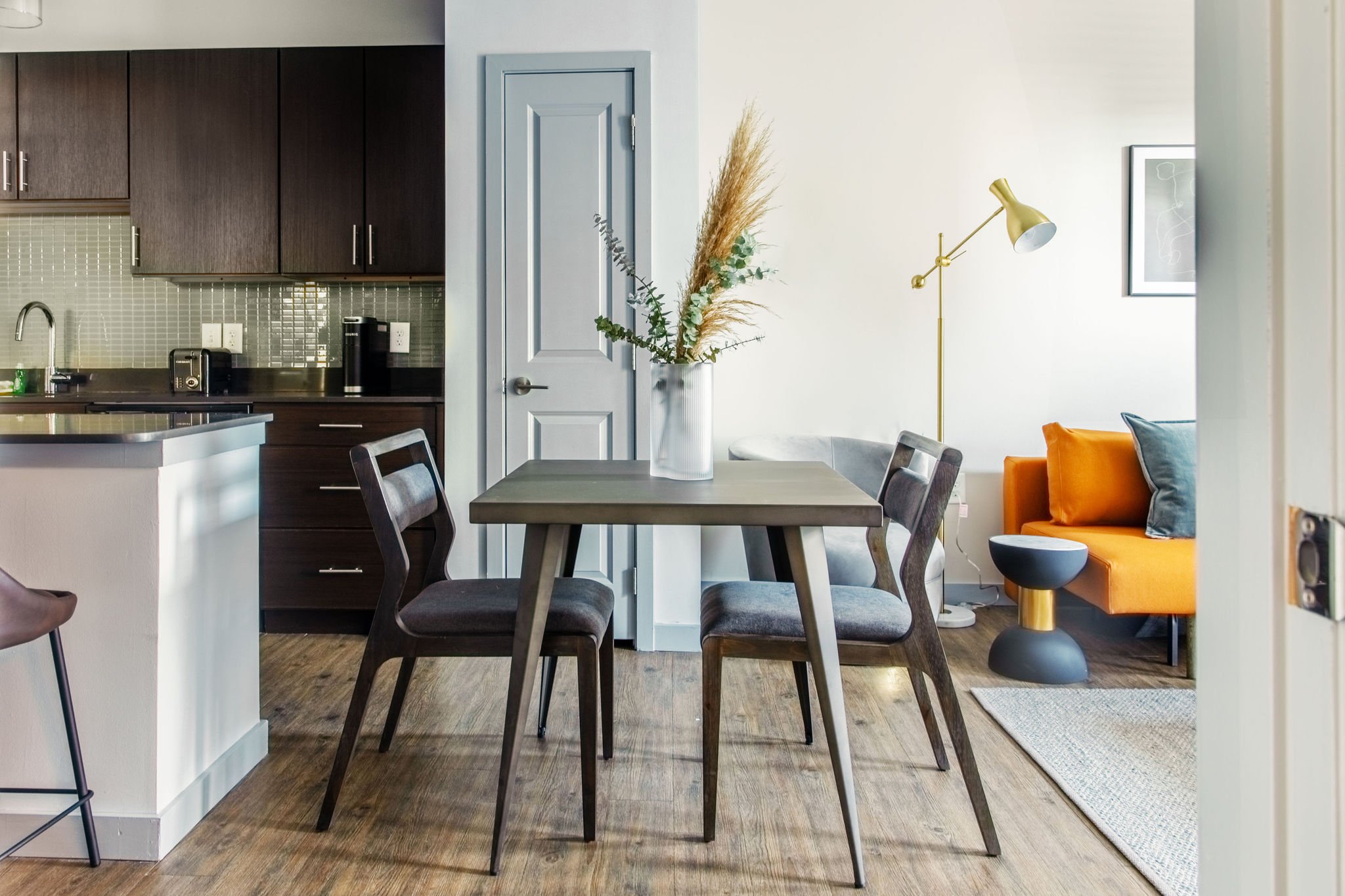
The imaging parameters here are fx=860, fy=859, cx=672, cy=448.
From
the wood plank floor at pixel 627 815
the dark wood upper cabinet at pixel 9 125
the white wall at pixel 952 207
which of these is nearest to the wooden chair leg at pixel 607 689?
the wood plank floor at pixel 627 815

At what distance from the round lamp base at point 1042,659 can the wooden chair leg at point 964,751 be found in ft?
3.80

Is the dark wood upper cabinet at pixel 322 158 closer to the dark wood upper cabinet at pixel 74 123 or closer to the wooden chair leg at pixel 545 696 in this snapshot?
the dark wood upper cabinet at pixel 74 123

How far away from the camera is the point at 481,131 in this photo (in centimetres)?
324

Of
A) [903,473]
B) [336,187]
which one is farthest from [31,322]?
[903,473]

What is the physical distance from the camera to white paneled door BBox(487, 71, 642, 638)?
3230 millimetres

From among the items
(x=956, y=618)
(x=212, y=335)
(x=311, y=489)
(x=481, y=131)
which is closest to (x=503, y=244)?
(x=481, y=131)

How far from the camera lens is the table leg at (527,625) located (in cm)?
176

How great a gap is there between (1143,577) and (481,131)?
112 inches

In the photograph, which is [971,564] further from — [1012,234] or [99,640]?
[99,640]

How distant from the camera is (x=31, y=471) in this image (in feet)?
5.92

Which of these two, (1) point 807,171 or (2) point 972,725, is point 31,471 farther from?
(1) point 807,171

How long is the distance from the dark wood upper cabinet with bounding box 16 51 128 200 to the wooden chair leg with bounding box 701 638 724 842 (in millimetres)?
3373

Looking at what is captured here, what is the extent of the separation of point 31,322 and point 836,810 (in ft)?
13.8

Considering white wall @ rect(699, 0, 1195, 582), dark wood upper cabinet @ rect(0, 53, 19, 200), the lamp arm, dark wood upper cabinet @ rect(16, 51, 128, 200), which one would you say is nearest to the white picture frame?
white wall @ rect(699, 0, 1195, 582)
